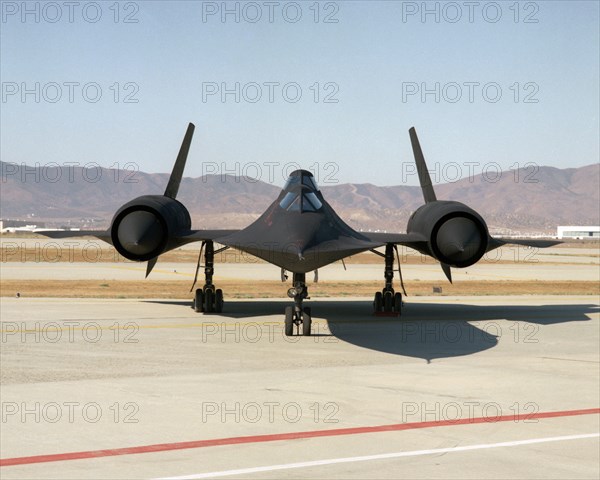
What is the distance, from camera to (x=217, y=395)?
34.2ft

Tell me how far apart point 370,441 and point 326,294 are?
75.2 feet

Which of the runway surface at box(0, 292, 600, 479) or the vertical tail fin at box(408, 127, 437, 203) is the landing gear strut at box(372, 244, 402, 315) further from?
the runway surface at box(0, 292, 600, 479)

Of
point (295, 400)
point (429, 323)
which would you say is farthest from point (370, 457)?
point (429, 323)

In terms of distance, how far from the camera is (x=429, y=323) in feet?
66.9

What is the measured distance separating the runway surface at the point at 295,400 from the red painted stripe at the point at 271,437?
3 centimetres

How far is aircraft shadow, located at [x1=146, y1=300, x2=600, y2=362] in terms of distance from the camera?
52.6 ft

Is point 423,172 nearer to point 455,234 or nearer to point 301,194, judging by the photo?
point 455,234

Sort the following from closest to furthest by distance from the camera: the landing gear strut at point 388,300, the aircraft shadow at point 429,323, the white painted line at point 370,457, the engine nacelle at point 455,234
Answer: the white painted line at point 370,457 < the aircraft shadow at point 429,323 < the engine nacelle at point 455,234 < the landing gear strut at point 388,300

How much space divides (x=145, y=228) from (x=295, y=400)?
9811mm

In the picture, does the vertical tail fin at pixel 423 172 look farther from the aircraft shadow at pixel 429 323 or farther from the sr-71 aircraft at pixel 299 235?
the aircraft shadow at pixel 429 323

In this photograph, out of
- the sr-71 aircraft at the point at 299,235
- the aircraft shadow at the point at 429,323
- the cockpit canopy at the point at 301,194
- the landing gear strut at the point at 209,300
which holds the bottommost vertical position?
the aircraft shadow at the point at 429,323

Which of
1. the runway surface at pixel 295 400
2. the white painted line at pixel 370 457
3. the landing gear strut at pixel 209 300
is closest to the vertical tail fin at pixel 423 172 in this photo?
the runway surface at pixel 295 400

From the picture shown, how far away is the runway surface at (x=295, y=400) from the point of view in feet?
24.0

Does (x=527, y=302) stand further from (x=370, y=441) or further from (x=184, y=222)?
(x=370, y=441)
